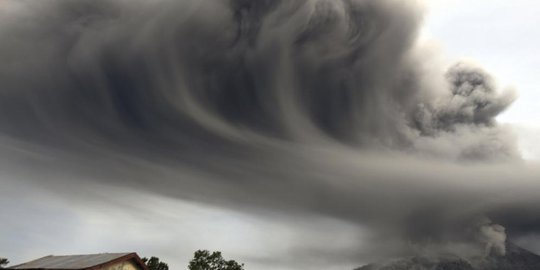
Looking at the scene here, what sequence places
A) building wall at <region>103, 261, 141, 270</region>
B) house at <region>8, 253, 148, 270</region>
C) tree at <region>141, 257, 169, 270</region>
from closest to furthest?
house at <region>8, 253, 148, 270</region> < building wall at <region>103, 261, 141, 270</region> < tree at <region>141, 257, 169, 270</region>

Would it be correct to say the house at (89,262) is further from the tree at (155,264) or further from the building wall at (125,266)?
the tree at (155,264)

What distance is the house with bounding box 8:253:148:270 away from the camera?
39.7 m

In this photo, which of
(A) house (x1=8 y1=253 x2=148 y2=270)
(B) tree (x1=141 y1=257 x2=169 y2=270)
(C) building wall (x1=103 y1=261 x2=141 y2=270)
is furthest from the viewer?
(B) tree (x1=141 y1=257 x2=169 y2=270)

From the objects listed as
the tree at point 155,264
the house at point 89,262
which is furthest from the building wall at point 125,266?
the tree at point 155,264

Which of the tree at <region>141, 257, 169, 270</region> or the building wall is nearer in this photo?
the building wall

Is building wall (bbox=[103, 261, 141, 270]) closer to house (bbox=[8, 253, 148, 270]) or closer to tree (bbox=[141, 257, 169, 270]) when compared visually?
house (bbox=[8, 253, 148, 270])

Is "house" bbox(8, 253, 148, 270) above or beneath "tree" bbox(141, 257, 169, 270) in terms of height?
beneath

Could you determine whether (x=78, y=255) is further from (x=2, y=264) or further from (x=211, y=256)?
(x=2, y=264)

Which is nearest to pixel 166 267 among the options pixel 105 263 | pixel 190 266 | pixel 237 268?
pixel 190 266

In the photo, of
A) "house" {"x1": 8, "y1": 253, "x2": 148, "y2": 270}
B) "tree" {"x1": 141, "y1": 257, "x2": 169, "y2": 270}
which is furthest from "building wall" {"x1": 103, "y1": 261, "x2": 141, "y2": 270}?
"tree" {"x1": 141, "y1": 257, "x2": 169, "y2": 270}

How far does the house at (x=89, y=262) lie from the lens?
1564 inches

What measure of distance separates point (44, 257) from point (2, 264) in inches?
1990

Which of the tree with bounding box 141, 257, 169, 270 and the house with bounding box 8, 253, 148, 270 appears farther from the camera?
the tree with bounding box 141, 257, 169, 270

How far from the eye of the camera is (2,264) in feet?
282
